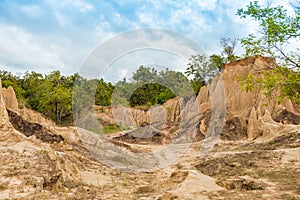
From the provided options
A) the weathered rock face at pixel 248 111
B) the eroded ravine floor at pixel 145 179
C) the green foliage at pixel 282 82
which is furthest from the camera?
the weathered rock face at pixel 248 111

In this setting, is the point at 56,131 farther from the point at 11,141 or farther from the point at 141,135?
the point at 141,135

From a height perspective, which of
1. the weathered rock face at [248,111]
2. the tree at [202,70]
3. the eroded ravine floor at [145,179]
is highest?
the tree at [202,70]

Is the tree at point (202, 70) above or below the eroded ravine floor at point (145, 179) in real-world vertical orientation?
above

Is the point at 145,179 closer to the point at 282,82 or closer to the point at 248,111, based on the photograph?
the point at 282,82

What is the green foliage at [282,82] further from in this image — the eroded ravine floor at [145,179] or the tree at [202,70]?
the tree at [202,70]

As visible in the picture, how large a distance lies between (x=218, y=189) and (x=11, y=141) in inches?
294

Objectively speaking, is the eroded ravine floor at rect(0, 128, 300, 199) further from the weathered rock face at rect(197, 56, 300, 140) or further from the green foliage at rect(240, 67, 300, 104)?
the weathered rock face at rect(197, 56, 300, 140)

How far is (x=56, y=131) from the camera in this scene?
17531 mm

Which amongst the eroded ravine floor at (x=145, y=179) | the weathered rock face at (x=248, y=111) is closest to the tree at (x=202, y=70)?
the weathered rock face at (x=248, y=111)

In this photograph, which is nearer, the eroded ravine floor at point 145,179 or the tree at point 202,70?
the eroded ravine floor at point 145,179

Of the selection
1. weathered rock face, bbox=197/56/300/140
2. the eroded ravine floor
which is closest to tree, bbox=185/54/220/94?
weathered rock face, bbox=197/56/300/140

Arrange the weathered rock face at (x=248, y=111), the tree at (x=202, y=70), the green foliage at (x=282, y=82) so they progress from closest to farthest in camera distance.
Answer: the green foliage at (x=282, y=82) < the weathered rock face at (x=248, y=111) < the tree at (x=202, y=70)

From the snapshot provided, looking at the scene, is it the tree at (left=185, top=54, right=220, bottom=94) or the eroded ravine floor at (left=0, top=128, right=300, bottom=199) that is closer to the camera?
the eroded ravine floor at (left=0, top=128, right=300, bottom=199)

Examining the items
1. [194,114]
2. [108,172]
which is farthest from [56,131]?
[194,114]
